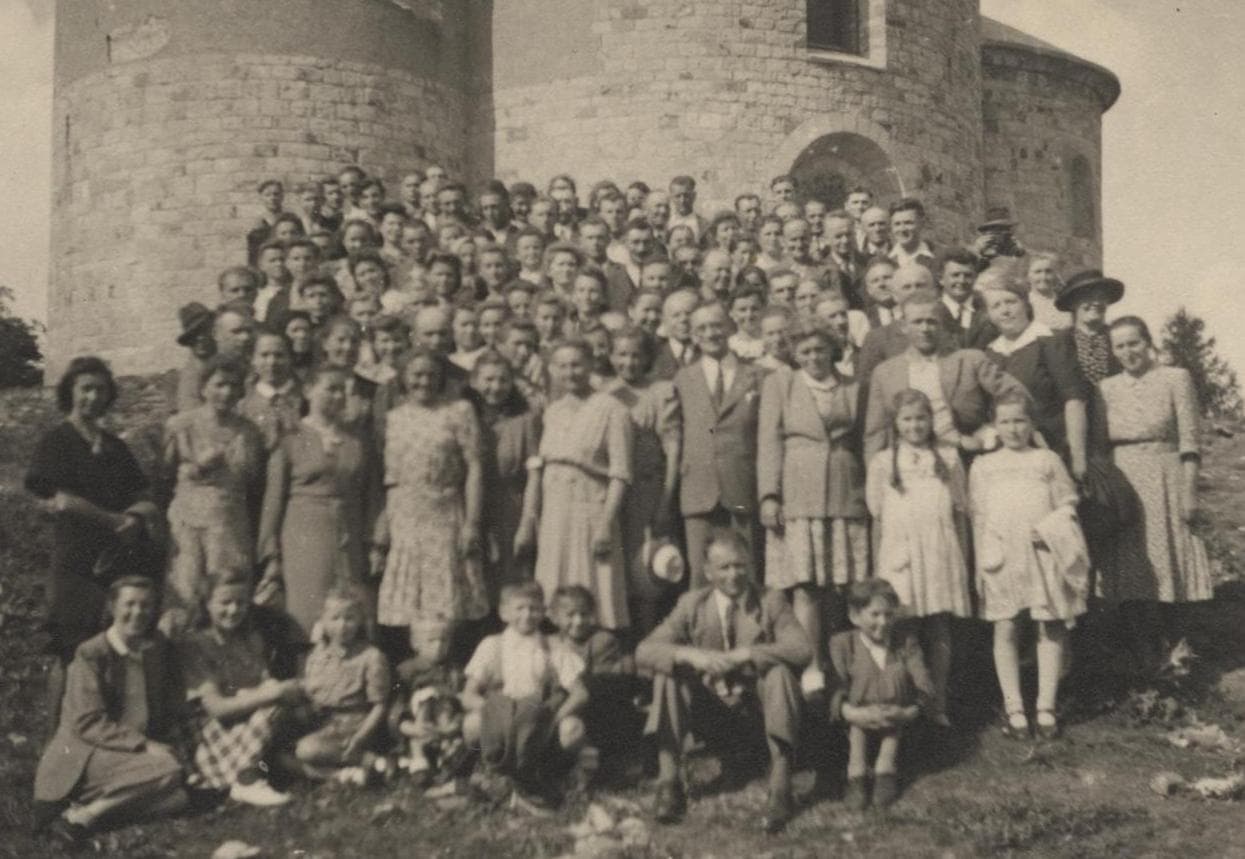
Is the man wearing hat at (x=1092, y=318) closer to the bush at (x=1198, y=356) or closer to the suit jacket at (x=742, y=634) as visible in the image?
the suit jacket at (x=742, y=634)

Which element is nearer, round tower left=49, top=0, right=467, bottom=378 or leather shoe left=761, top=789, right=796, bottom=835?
leather shoe left=761, top=789, right=796, bottom=835

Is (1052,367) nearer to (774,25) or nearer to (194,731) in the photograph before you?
(194,731)

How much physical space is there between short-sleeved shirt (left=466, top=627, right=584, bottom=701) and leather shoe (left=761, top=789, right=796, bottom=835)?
3.27 ft

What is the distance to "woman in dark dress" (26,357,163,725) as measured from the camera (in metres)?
6.53

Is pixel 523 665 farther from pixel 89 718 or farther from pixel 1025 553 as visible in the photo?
pixel 1025 553

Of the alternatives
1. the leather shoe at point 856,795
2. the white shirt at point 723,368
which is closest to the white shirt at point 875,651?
the leather shoe at point 856,795

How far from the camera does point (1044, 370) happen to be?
7.45 meters

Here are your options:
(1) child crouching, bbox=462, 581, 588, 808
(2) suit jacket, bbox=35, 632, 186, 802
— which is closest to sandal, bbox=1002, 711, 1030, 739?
(1) child crouching, bbox=462, 581, 588, 808

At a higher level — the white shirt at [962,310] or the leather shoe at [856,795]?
the white shirt at [962,310]

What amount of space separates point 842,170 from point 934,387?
11.0m

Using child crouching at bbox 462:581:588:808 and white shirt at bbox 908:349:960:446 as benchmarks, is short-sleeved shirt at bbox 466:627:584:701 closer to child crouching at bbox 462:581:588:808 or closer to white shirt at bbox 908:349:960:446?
child crouching at bbox 462:581:588:808

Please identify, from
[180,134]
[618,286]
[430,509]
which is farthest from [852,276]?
[180,134]

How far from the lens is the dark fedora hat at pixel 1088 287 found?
26.0 feet

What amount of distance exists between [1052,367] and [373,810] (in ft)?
13.0
